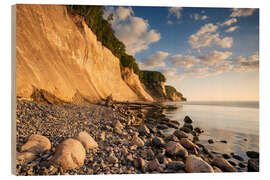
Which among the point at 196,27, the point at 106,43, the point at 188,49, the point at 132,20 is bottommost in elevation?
the point at 188,49

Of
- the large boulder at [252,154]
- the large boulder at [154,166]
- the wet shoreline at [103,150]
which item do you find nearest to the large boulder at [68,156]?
the wet shoreline at [103,150]

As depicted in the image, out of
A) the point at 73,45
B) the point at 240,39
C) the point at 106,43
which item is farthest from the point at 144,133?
the point at 106,43

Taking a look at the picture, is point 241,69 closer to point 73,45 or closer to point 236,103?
point 236,103

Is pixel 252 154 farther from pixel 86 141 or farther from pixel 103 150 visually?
pixel 86 141

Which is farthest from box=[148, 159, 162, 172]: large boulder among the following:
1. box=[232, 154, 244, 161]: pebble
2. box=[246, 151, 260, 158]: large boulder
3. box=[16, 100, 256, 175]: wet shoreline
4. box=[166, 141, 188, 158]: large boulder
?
box=[246, 151, 260, 158]: large boulder

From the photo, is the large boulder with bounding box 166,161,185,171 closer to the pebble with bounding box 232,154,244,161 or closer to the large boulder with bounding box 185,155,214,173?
the large boulder with bounding box 185,155,214,173

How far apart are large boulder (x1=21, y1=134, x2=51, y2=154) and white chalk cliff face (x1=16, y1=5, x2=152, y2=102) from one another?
134 cm

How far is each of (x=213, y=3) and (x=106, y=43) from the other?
7.87 metres

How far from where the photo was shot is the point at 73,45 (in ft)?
18.1

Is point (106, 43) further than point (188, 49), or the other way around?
point (106, 43)

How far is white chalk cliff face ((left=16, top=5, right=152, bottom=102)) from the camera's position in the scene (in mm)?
3129

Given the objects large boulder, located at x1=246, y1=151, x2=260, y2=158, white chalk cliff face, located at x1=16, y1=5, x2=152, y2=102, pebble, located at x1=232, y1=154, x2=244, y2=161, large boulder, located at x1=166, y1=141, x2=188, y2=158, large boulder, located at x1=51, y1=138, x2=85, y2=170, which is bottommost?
pebble, located at x1=232, y1=154, x2=244, y2=161

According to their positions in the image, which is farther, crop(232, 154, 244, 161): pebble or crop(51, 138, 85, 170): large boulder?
crop(232, 154, 244, 161): pebble
